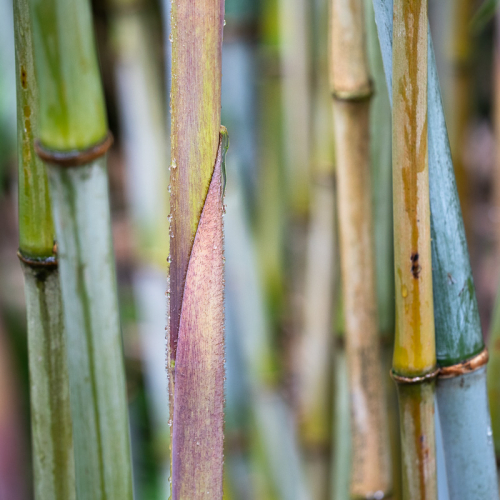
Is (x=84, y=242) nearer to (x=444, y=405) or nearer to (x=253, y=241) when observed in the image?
(x=444, y=405)

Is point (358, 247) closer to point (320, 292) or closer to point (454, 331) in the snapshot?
point (454, 331)

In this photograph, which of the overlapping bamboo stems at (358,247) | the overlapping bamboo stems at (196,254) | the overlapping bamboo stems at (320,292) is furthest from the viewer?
the overlapping bamboo stems at (320,292)

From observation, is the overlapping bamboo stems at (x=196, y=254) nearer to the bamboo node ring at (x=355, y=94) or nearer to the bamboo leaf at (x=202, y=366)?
the bamboo leaf at (x=202, y=366)

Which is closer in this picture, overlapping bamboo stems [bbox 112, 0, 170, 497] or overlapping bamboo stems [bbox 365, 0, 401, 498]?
overlapping bamboo stems [bbox 365, 0, 401, 498]

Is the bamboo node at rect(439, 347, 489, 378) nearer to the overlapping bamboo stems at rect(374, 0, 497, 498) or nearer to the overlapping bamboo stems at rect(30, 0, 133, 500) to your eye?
the overlapping bamboo stems at rect(374, 0, 497, 498)

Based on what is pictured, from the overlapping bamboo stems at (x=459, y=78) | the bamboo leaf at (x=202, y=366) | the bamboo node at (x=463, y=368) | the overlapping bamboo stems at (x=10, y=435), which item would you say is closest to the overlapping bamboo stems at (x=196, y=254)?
the bamboo leaf at (x=202, y=366)

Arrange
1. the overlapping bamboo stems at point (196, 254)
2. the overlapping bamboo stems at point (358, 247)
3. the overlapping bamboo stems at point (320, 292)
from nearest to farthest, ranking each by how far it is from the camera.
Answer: the overlapping bamboo stems at point (196, 254) → the overlapping bamboo stems at point (358, 247) → the overlapping bamboo stems at point (320, 292)

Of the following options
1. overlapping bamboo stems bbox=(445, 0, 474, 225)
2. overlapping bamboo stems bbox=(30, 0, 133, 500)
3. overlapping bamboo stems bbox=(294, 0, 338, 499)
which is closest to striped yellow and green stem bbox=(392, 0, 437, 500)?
overlapping bamboo stems bbox=(30, 0, 133, 500)
